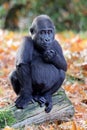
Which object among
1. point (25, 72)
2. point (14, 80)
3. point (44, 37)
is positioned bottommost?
point (14, 80)

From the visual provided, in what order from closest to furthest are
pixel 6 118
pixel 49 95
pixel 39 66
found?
1. pixel 6 118
2. pixel 39 66
3. pixel 49 95

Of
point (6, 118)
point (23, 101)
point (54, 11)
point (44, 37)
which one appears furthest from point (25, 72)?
point (54, 11)

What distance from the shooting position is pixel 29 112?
568 centimetres

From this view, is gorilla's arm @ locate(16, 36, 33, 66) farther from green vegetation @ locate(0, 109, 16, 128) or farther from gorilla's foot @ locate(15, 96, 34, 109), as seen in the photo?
green vegetation @ locate(0, 109, 16, 128)

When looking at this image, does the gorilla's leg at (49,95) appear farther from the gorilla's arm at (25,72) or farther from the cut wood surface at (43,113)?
the gorilla's arm at (25,72)

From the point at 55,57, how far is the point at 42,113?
664 mm

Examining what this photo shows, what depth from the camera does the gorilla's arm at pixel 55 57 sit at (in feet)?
18.8

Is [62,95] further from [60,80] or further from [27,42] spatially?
[27,42]

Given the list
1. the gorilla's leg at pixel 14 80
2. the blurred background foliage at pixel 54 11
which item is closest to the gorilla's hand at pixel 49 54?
the gorilla's leg at pixel 14 80

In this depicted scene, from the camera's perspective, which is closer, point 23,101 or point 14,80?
point 23,101

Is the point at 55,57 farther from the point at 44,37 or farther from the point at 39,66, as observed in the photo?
the point at 44,37

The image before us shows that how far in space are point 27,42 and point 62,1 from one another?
9501mm

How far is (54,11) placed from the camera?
15172 millimetres

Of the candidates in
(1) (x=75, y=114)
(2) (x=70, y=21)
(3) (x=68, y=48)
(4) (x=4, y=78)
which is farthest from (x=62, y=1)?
(1) (x=75, y=114)
